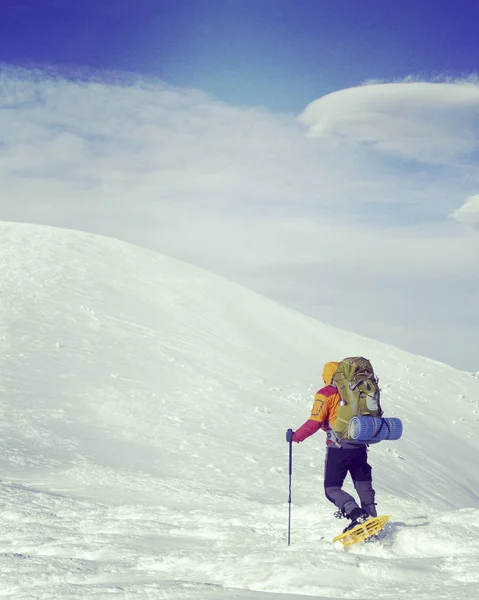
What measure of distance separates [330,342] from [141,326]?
1191 cm

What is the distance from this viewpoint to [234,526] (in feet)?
27.5

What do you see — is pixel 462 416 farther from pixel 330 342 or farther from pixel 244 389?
pixel 244 389

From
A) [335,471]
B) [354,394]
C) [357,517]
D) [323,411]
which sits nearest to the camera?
[357,517]

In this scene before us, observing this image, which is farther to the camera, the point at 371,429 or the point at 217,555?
the point at 371,429

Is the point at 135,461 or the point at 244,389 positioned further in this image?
the point at 244,389

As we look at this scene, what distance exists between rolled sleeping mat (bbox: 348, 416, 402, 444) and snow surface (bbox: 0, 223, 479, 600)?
1.00 meters

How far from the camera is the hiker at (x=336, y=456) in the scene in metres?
7.51

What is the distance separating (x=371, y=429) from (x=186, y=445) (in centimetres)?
852

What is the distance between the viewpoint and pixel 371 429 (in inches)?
288

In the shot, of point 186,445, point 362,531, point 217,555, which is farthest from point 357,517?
point 186,445

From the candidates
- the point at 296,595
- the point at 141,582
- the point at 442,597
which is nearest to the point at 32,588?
the point at 141,582

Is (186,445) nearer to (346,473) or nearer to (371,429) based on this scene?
(346,473)

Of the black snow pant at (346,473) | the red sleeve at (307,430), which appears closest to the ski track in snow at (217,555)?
the black snow pant at (346,473)

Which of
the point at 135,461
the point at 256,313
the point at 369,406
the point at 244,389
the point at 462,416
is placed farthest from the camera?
the point at 256,313
